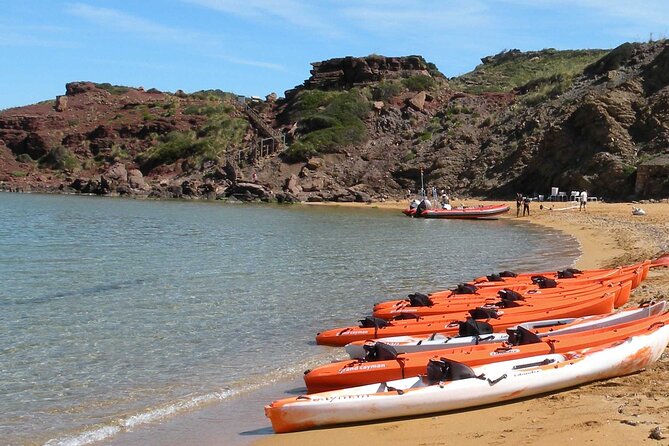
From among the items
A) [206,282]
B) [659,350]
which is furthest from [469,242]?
[659,350]

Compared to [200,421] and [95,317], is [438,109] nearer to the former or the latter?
[95,317]

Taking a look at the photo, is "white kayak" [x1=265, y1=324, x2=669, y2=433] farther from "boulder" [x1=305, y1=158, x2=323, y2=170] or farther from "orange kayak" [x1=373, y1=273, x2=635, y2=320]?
"boulder" [x1=305, y1=158, x2=323, y2=170]

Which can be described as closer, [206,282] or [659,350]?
[659,350]

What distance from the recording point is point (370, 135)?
57.4m

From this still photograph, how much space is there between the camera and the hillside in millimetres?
41750

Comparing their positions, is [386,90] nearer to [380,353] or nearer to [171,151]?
[171,151]

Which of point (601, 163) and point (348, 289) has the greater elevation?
point (601, 163)

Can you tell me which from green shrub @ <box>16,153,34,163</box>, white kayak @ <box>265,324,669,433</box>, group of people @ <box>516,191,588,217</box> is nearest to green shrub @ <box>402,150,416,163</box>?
group of people @ <box>516,191,588,217</box>

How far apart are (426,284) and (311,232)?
40.9 feet

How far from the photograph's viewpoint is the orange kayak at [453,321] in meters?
8.89

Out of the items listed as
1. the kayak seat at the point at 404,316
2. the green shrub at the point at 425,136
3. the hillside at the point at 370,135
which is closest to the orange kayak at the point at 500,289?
the kayak seat at the point at 404,316

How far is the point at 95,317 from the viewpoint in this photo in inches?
449

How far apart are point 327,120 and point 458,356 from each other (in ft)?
172

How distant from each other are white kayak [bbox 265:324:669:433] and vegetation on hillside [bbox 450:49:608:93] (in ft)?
152
